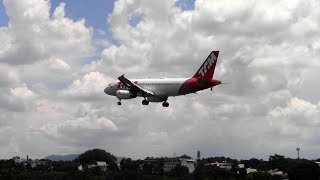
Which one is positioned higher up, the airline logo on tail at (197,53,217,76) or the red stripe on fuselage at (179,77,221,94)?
the airline logo on tail at (197,53,217,76)

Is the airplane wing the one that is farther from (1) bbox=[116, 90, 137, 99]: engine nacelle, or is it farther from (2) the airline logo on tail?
(2) the airline logo on tail

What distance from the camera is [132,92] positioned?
370 ft

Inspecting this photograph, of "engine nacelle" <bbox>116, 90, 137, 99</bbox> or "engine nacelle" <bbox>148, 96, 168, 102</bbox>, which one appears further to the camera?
"engine nacelle" <bbox>148, 96, 168, 102</bbox>

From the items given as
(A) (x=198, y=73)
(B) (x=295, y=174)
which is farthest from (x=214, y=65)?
(B) (x=295, y=174)

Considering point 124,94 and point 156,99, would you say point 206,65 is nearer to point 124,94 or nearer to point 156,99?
point 156,99

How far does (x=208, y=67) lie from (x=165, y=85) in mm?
9187

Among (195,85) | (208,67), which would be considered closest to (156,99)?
(195,85)

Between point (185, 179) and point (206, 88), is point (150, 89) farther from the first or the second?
point (185, 179)

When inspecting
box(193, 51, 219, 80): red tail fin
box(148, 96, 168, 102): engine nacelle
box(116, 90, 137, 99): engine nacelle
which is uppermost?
box(193, 51, 219, 80): red tail fin

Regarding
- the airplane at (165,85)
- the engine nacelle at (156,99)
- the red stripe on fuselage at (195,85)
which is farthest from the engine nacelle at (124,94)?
the red stripe on fuselage at (195,85)

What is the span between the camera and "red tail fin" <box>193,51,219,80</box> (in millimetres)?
105119

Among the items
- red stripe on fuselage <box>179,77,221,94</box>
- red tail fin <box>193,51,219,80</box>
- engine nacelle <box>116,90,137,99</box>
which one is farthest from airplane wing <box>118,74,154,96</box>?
red tail fin <box>193,51,219,80</box>

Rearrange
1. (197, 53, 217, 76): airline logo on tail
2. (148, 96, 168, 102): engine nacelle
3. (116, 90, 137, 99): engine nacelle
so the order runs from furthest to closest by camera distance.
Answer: (148, 96, 168, 102): engine nacelle → (116, 90, 137, 99): engine nacelle → (197, 53, 217, 76): airline logo on tail

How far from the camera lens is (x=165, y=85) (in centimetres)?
10950
